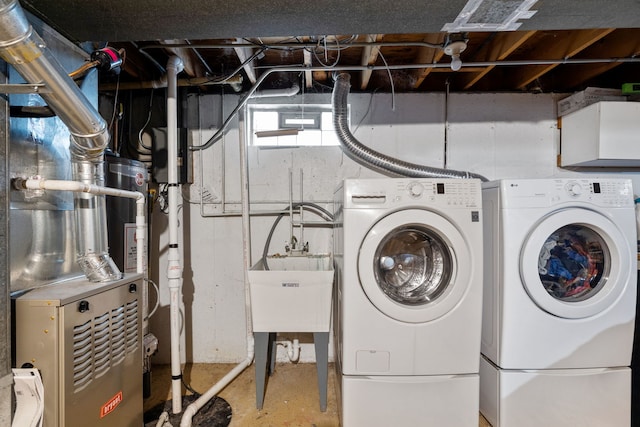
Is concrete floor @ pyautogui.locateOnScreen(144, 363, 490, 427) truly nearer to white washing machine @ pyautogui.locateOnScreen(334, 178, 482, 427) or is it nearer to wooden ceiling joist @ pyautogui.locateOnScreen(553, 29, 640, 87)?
white washing machine @ pyautogui.locateOnScreen(334, 178, 482, 427)

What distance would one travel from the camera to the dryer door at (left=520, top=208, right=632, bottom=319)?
146 cm

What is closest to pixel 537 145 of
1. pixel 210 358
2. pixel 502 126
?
pixel 502 126

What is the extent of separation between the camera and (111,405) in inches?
46.4

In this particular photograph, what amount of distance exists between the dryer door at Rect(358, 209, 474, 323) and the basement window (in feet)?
3.36

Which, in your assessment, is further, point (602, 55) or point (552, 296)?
point (602, 55)

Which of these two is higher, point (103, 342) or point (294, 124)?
point (294, 124)

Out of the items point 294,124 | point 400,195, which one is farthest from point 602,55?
point 294,124

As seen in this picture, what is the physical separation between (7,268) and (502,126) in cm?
291

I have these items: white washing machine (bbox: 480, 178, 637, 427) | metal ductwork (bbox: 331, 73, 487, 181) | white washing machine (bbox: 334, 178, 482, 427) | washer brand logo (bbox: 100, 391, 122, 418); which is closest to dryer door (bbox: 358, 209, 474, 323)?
white washing machine (bbox: 334, 178, 482, 427)

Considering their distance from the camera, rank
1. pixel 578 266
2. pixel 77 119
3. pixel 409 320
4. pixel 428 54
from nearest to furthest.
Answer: pixel 77 119
pixel 409 320
pixel 578 266
pixel 428 54

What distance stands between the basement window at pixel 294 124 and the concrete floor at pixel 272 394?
1.69m

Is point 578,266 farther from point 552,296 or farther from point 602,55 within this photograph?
point 602,55

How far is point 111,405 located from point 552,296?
208 centimetres

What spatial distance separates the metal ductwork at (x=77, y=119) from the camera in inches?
35.1
